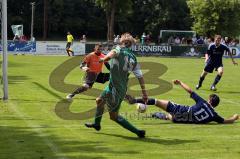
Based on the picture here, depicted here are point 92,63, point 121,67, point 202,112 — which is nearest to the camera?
point 121,67

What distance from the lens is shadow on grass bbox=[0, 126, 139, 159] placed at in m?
9.13

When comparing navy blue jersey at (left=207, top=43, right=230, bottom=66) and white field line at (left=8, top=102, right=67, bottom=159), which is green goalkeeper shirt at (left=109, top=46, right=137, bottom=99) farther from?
navy blue jersey at (left=207, top=43, right=230, bottom=66)

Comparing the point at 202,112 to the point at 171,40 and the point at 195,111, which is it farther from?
the point at 171,40

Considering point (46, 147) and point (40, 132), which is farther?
point (40, 132)

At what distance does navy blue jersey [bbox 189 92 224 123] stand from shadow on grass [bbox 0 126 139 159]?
8.99 feet

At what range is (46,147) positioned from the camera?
32.1 feet

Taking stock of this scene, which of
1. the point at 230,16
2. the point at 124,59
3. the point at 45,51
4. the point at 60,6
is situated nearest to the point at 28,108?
the point at 124,59

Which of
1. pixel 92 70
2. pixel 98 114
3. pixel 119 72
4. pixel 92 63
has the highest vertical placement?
pixel 119 72

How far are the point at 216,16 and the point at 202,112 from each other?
58930mm

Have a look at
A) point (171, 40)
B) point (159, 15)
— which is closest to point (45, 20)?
point (159, 15)

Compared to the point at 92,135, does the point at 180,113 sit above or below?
above

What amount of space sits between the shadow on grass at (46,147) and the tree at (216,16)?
6081cm

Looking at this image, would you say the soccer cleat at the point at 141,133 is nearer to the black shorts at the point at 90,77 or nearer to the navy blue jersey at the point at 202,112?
the navy blue jersey at the point at 202,112

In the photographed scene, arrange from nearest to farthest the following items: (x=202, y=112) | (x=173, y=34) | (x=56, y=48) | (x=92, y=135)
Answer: (x=92, y=135)
(x=202, y=112)
(x=56, y=48)
(x=173, y=34)
